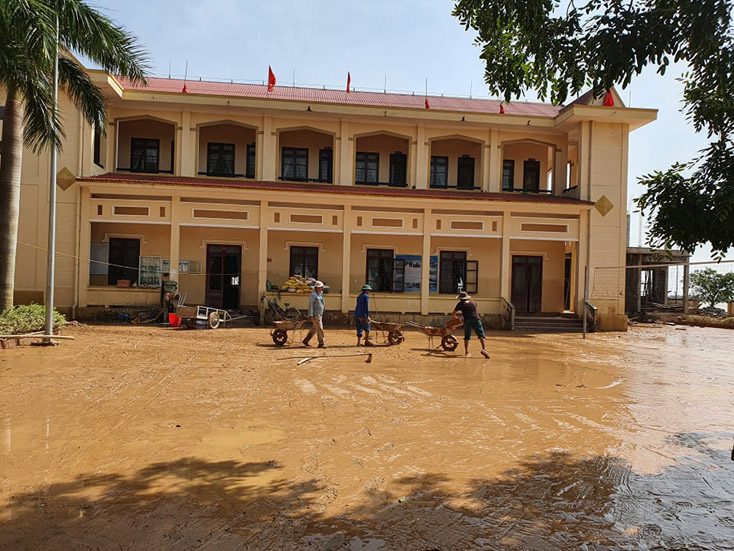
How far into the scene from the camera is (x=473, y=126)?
2055cm

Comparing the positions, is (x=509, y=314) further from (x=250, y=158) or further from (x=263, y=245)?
(x=250, y=158)

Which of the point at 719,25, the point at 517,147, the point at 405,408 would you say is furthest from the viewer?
the point at 517,147

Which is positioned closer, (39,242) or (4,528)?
(4,528)

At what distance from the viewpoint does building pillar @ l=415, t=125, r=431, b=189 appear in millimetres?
20547

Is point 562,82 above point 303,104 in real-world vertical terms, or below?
below

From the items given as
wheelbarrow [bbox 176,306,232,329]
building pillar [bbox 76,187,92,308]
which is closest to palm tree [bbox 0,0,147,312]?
building pillar [bbox 76,187,92,308]

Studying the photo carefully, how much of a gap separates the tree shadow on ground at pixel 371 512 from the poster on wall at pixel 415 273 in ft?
50.5

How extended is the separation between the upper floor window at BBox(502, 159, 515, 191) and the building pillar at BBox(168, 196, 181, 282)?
1349 cm

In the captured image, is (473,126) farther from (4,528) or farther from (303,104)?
(4,528)

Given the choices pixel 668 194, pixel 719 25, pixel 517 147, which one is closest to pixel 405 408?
pixel 668 194

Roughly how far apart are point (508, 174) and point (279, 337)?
46.4ft

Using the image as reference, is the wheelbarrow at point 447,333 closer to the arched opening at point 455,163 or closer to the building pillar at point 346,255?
the building pillar at point 346,255

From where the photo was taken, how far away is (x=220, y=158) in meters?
21.4

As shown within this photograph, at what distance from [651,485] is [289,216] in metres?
15.2
